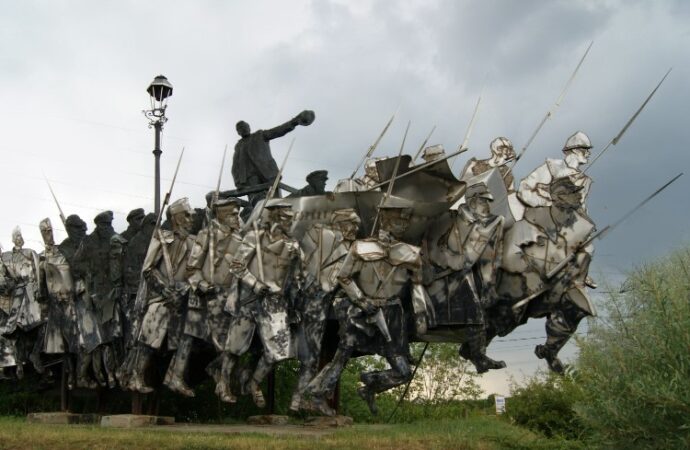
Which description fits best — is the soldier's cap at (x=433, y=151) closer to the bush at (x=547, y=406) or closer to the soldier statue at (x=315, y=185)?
the soldier statue at (x=315, y=185)

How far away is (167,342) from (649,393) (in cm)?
819

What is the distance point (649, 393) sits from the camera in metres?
7.32

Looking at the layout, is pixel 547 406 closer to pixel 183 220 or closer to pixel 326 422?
pixel 326 422

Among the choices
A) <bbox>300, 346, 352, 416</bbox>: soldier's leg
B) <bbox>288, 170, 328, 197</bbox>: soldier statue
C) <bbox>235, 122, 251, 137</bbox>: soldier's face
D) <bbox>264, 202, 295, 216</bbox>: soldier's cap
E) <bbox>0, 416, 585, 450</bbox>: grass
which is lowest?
<bbox>0, 416, 585, 450</bbox>: grass

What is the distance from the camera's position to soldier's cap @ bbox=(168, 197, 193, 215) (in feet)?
45.5

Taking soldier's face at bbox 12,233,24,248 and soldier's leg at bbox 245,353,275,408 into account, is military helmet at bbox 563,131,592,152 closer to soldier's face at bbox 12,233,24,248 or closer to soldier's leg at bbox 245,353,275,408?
soldier's leg at bbox 245,353,275,408

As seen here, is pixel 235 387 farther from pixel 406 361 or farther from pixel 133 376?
pixel 406 361

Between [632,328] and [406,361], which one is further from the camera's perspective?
[406,361]

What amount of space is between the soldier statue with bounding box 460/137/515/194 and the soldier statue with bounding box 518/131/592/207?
74 centimetres

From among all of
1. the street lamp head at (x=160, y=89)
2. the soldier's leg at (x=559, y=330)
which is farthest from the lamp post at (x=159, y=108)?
the soldier's leg at (x=559, y=330)

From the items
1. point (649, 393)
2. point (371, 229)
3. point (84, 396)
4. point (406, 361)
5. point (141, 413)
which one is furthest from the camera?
point (84, 396)

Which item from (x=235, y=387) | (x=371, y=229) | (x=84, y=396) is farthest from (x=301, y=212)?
(x=84, y=396)

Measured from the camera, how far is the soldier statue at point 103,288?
1472 centimetres

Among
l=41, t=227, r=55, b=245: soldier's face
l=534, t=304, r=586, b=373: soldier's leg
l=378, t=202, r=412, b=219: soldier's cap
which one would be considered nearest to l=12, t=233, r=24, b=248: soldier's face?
l=41, t=227, r=55, b=245: soldier's face
